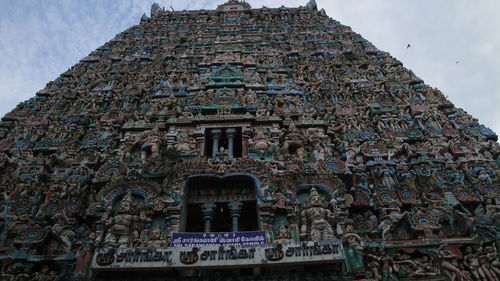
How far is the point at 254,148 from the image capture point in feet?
30.9

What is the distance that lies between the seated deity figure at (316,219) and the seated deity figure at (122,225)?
3.37 meters

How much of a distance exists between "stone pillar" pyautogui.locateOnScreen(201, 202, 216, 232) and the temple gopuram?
25 mm

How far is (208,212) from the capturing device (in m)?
7.89

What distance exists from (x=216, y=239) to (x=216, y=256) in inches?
20.2

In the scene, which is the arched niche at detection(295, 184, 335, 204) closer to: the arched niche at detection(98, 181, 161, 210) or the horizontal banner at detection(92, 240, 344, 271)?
the horizontal banner at detection(92, 240, 344, 271)

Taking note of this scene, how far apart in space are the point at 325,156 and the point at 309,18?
12.4 m

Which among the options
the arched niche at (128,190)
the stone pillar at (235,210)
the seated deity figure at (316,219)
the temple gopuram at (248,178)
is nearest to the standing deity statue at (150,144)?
the temple gopuram at (248,178)

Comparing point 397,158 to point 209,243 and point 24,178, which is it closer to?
point 209,243

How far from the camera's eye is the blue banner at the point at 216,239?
6.68m

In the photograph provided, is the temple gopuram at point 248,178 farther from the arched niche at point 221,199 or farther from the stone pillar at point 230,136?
the stone pillar at point 230,136

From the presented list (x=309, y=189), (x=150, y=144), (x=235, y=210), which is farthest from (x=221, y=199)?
(x=150, y=144)

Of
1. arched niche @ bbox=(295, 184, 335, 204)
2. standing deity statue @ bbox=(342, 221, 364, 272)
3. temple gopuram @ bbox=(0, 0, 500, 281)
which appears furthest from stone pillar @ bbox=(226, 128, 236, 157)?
standing deity statue @ bbox=(342, 221, 364, 272)

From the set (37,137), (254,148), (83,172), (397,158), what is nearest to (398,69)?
(397,158)

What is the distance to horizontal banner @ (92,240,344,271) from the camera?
6.18 m
